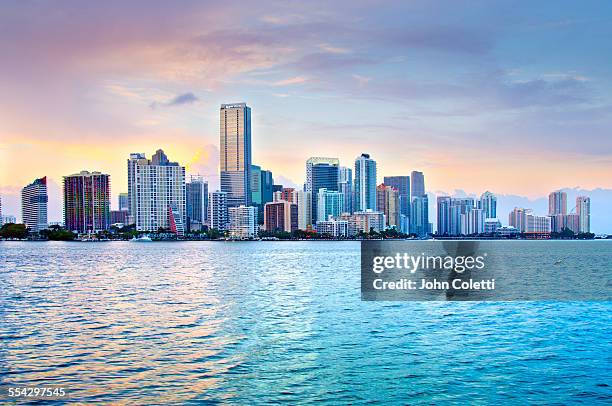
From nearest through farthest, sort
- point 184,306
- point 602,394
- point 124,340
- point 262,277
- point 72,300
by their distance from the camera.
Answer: point 602,394
point 124,340
point 184,306
point 72,300
point 262,277

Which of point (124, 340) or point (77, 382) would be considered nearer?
point (77, 382)

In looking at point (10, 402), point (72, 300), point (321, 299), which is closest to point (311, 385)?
point (10, 402)

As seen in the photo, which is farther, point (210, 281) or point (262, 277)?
point (262, 277)

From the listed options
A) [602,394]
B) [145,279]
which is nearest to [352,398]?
[602,394]

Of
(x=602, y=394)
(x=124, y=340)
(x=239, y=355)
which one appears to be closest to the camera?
(x=602, y=394)

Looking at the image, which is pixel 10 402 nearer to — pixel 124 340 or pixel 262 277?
pixel 124 340

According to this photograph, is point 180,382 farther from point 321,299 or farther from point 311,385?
point 321,299
